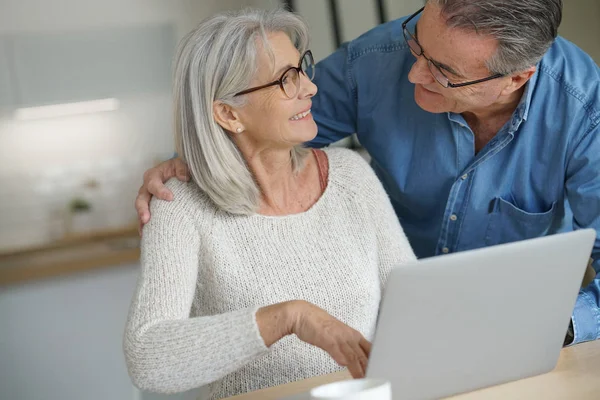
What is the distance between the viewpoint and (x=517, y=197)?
72.3 inches

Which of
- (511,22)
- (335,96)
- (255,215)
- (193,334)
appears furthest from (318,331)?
(335,96)

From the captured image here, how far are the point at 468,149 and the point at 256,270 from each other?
1.98 ft

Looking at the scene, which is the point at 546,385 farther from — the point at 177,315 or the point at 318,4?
the point at 318,4

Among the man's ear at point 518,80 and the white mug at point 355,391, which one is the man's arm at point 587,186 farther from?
the white mug at point 355,391

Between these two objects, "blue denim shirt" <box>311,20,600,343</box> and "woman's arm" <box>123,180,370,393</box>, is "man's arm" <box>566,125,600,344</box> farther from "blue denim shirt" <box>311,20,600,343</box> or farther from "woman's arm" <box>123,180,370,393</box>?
"woman's arm" <box>123,180,370,393</box>

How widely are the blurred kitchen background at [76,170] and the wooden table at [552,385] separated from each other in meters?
1.88

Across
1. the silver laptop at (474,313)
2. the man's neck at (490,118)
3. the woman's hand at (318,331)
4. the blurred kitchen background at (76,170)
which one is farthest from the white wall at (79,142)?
the silver laptop at (474,313)

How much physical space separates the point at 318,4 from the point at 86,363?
1.83 meters

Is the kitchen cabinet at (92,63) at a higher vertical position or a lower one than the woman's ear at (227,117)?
lower

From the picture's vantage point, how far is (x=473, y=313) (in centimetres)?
110

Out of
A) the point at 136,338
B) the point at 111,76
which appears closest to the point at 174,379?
the point at 136,338

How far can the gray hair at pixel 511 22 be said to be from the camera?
1.53m

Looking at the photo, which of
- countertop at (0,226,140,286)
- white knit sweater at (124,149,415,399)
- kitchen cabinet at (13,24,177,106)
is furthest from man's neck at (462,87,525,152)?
countertop at (0,226,140,286)

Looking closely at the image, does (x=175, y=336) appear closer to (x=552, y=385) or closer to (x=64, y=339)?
(x=552, y=385)
